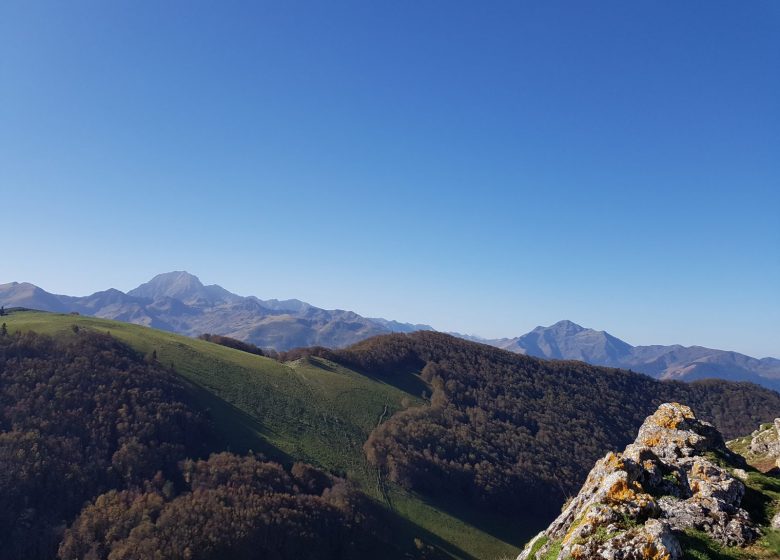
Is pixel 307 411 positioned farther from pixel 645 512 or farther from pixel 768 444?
pixel 645 512

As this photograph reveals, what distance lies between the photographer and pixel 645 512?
16.6m

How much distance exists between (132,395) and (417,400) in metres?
88.6

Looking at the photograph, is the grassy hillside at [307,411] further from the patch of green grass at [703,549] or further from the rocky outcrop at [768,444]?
the patch of green grass at [703,549]

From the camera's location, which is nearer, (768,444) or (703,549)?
(703,549)

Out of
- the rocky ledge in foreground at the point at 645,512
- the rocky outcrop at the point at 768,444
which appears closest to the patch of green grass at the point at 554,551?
the rocky ledge in foreground at the point at 645,512

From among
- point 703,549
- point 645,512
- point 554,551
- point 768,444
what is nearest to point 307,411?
point 768,444

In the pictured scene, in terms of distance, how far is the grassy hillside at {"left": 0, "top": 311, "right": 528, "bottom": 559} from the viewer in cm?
10075

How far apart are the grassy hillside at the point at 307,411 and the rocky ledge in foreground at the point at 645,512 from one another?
82.3 meters

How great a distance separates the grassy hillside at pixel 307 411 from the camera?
10075 cm

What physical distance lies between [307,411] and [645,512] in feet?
380

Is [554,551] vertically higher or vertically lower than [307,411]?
higher

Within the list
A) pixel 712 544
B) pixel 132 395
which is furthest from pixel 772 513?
pixel 132 395

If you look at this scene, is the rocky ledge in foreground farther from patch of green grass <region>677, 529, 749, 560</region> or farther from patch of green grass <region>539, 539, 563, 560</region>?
patch of green grass <region>677, 529, 749, 560</region>

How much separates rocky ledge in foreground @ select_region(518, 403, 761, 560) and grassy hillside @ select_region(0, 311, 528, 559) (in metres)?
82.3
